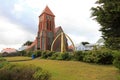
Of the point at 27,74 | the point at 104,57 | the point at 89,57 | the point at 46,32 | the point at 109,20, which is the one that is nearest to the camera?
the point at 27,74

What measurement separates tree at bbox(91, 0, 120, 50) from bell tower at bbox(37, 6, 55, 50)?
1890 inches

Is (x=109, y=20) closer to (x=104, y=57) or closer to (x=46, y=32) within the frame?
(x=104, y=57)

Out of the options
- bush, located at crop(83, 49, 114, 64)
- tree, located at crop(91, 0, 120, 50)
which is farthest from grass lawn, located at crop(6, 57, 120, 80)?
bush, located at crop(83, 49, 114, 64)

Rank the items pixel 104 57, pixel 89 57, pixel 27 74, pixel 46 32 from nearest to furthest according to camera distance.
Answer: pixel 27 74 < pixel 104 57 < pixel 89 57 < pixel 46 32

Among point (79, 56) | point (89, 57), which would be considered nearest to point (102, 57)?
point (89, 57)

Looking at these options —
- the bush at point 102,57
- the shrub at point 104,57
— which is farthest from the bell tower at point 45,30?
the shrub at point 104,57

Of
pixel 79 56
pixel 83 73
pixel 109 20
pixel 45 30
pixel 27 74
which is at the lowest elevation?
pixel 83 73

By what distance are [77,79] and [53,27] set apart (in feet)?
189

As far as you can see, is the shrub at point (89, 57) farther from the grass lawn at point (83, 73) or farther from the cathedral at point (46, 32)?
the cathedral at point (46, 32)

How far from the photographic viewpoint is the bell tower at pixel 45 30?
6756 centimetres

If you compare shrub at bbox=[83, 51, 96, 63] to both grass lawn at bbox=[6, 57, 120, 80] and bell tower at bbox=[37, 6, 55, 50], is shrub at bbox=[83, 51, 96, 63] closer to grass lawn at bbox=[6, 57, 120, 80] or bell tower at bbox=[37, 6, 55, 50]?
grass lawn at bbox=[6, 57, 120, 80]

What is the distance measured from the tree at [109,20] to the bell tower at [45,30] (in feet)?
157

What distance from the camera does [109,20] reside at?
18141 millimetres

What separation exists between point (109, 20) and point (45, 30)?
50.2 metres
